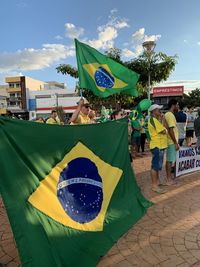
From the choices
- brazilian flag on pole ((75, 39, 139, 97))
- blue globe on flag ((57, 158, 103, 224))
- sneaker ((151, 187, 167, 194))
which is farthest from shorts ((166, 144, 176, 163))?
blue globe on flag ((57, 158, 103, 224))

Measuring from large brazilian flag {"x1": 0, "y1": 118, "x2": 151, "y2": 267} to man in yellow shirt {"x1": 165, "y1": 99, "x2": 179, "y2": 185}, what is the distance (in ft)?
6.88

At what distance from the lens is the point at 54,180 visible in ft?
9.93

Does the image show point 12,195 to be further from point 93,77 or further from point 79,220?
point 93,77

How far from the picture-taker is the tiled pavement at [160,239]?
340 cm

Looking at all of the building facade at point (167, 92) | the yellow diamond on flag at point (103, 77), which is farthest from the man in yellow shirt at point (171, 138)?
the building facade at point (167, 92)

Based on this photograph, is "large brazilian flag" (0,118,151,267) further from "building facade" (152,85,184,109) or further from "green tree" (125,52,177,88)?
"building facade" (152,85,184,109)

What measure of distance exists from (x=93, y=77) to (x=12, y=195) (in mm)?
2912

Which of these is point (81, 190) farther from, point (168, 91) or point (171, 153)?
point (168, 91)

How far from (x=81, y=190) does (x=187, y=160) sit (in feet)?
14.1

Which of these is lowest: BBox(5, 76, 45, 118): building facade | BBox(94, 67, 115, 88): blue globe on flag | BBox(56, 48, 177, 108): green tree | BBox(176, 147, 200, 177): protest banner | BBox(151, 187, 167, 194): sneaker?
BBox(151, 187, 167, 194): sneaker

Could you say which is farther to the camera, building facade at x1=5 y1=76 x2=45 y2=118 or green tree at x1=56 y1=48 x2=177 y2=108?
building facade at x1=5 y1=76 x2=45 y2=118

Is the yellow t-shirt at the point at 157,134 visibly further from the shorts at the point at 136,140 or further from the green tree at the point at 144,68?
the green tree at the point at 144,68

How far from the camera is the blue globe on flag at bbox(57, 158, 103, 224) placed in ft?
10.4

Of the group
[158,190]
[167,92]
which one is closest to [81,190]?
[158,190]
